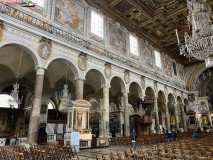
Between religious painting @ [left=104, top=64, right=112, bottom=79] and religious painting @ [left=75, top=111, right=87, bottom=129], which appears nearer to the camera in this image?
religious painting @ [left=75, top=111, right=87, bottom=129]

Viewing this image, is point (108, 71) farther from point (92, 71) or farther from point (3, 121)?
point (3, 121)

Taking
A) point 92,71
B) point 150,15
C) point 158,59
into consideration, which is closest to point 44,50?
point 92,71

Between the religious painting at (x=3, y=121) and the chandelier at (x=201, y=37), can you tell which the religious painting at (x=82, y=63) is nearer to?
the chandelier at (x=201, y=37)

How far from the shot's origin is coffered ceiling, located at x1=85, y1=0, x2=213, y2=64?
651 inches

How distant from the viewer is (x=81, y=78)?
12.6 meters

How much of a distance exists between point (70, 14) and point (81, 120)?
27.5 ft

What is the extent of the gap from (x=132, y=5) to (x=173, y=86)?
44.1ft

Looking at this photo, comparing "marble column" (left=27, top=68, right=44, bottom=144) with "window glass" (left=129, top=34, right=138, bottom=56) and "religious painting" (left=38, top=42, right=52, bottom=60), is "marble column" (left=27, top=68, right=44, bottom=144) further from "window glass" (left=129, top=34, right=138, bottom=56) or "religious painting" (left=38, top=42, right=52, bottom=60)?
"window glass" (left=129, top=34, right=138, bottom=56)

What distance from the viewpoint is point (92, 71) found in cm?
1638

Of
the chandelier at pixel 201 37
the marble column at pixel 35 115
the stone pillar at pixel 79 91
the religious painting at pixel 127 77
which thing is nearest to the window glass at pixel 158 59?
the religious painting at pixel 127 77

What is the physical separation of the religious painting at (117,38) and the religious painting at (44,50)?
676 cm

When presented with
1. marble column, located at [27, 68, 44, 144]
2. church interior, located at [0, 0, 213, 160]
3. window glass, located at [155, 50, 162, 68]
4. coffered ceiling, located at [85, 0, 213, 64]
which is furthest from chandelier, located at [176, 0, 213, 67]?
window glass, located at [155, 50, 162, 68]

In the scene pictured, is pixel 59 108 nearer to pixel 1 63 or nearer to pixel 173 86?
pixel 1 63

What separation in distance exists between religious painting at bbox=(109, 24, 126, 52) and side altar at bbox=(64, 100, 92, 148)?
7.88 metres
